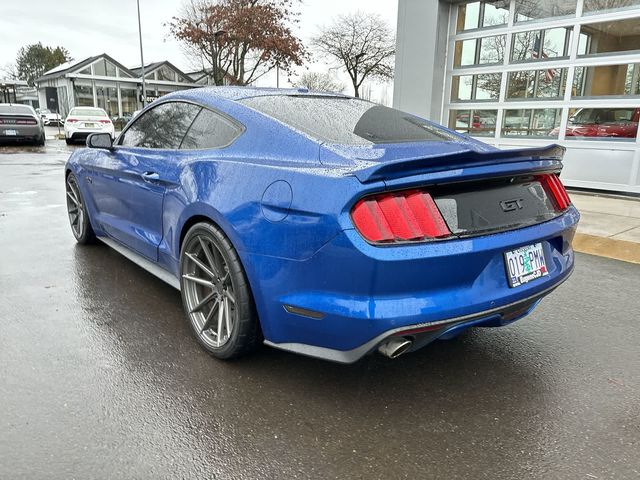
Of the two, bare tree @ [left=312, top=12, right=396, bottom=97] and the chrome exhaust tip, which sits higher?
bare tree @ [left=312, top=12, right=396, bottom=97]

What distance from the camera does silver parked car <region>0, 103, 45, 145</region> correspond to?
18.2m

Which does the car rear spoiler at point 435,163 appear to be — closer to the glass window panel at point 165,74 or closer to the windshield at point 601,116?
the windshield at point 601,116

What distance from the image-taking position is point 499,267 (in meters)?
2.28

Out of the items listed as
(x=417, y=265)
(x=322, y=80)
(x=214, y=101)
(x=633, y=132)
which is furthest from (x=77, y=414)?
(x=322, y=80)

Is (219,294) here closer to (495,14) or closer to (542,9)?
(542,9)

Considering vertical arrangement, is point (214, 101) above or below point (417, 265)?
above

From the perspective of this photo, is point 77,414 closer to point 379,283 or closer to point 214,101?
point 379,283

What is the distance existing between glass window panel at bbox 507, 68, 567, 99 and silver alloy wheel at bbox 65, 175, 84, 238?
775 centimetres

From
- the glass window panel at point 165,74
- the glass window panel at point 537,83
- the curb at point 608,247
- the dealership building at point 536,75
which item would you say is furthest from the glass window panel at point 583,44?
the glass window panel at point 165,74

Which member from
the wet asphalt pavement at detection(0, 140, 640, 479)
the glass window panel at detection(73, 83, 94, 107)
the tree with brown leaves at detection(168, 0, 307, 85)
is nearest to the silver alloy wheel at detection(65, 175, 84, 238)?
the wet asphalt pavement at detection(0, 140, 640, 479)

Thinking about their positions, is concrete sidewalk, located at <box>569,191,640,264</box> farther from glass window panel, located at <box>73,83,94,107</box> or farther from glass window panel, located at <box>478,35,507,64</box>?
glass window panel, located at <box>73,83,94,107</box>

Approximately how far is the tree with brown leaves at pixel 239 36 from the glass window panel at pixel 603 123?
2351 centimetres

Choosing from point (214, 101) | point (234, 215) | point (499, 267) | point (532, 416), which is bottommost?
point (532, 416)

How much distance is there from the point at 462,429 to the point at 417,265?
2.67ft
